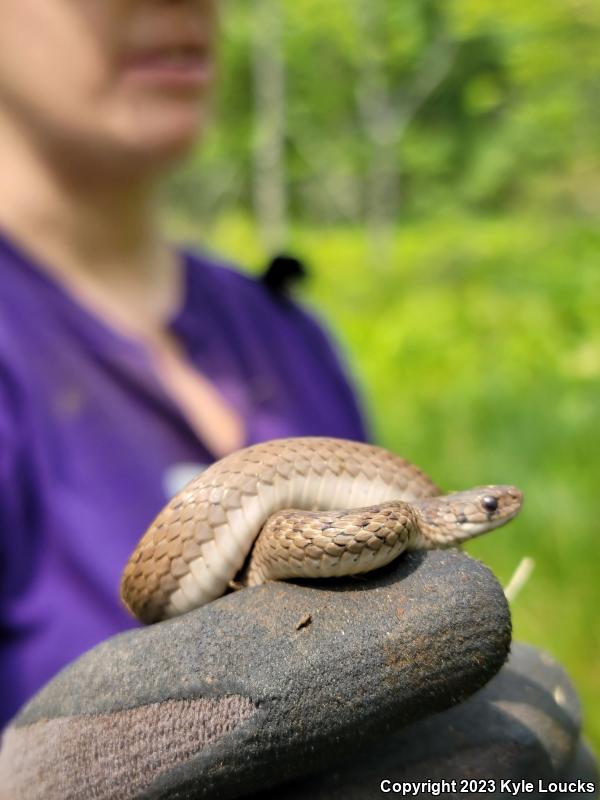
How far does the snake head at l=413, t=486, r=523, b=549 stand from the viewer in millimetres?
1519

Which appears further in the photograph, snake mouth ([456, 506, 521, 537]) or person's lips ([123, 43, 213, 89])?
person's lips ([123, 43, 213, 89])

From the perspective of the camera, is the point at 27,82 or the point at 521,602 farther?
the point at 521,602

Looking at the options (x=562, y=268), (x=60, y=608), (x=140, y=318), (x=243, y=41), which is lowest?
(x=562, y=268)

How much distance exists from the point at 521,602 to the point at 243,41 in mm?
18488

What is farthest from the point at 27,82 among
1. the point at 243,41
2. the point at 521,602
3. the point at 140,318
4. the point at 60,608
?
the point at 243,41

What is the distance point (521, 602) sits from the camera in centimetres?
345

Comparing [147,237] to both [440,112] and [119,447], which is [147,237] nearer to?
[119,447]

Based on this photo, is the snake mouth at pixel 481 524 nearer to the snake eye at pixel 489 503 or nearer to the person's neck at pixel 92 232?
the snake eye at pixel 489 503

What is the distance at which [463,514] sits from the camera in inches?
61.1

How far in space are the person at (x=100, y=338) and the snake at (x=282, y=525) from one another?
0.78 metres

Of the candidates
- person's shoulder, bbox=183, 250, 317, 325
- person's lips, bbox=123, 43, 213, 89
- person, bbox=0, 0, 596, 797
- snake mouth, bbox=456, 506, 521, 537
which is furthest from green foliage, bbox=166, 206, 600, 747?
snake mouth, bbox=456, 506, 521, 537

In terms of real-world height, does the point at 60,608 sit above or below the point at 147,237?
below

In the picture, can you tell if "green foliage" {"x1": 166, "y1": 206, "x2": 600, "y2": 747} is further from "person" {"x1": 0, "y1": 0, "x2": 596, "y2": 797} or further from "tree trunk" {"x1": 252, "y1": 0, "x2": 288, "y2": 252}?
"tree trunk" {"x1": 252, "y1": 0, "x2": 288, "y2": 252}

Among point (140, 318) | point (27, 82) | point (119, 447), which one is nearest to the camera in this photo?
point (119, 447)
